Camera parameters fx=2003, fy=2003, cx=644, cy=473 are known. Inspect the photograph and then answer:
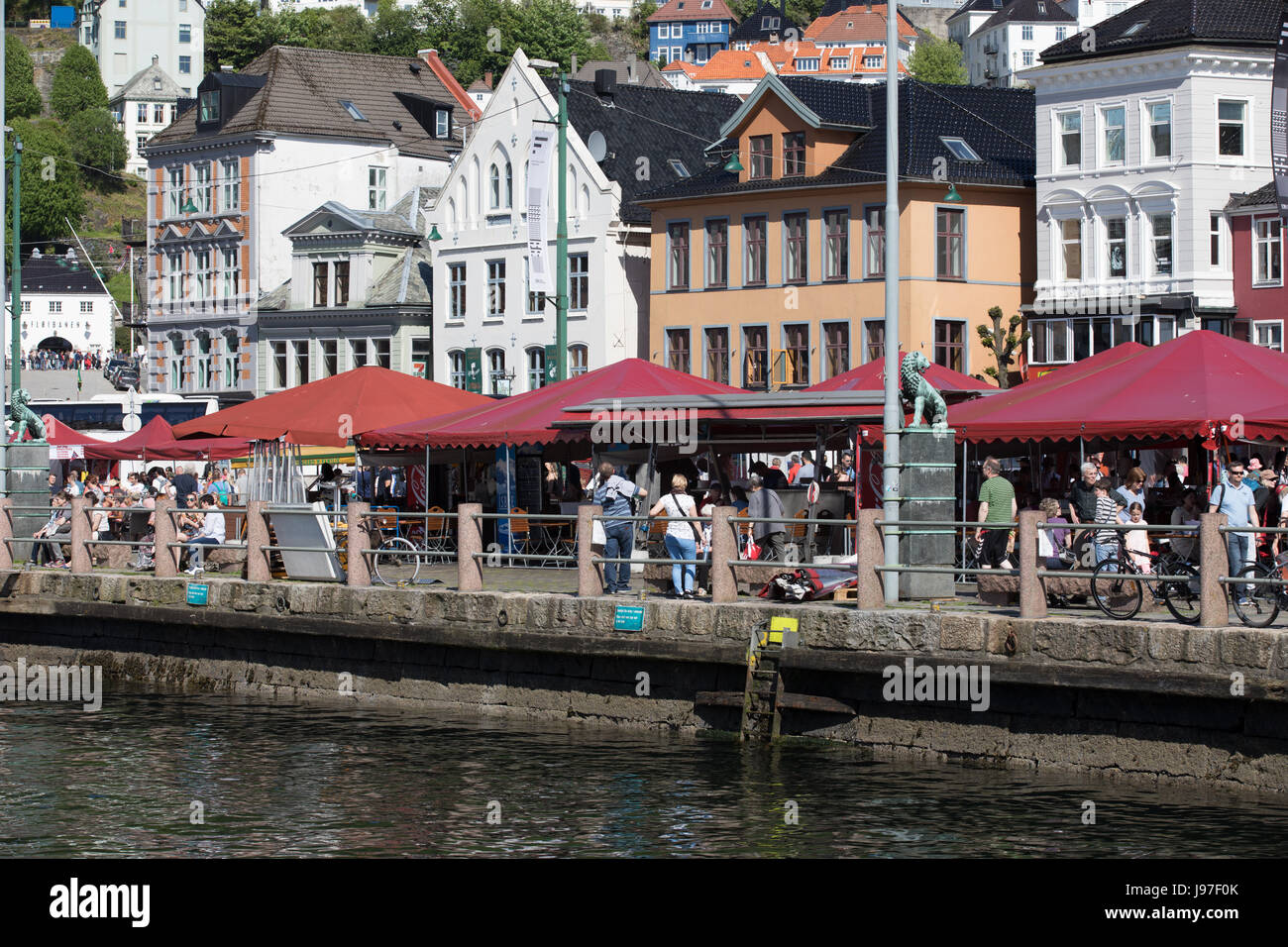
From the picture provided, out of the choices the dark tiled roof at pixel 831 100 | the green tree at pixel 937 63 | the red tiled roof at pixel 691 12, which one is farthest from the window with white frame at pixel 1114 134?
the red tiled roof at pixel 691 12

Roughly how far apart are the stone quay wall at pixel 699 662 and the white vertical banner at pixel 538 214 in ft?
63.1

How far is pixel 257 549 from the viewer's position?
78.0 feet

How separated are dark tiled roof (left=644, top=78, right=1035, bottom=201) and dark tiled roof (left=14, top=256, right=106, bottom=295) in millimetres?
76410

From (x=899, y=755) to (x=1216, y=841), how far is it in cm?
395

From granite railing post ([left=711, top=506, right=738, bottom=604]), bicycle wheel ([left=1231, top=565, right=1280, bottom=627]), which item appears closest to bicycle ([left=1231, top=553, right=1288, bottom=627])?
bicycle wheel ([left=1231, top=565, right=1280, bottom=627])

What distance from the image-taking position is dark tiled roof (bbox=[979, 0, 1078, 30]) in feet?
491

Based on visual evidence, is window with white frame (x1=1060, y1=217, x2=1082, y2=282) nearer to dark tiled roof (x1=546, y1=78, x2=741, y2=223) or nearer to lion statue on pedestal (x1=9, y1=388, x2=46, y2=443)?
dark tiled roof (x1=546, y1=78, x2=741, y2=223)

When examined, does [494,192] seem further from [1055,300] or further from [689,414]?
[689,414]

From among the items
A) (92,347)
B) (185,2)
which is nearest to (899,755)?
(92,347)

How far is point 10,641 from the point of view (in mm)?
26953

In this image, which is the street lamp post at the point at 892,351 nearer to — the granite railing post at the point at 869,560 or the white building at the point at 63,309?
the granite railing post at the point at 869,560

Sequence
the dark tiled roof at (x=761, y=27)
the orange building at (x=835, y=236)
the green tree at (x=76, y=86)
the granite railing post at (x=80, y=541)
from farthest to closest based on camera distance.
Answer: the dark tiled roof at (x=761, y=27) → the green tree at (x=76, y=86) → the orange building at (x=835, y=236) → the granite railing post at (x=80, y=541)

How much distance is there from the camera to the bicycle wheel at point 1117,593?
56.1 ft
